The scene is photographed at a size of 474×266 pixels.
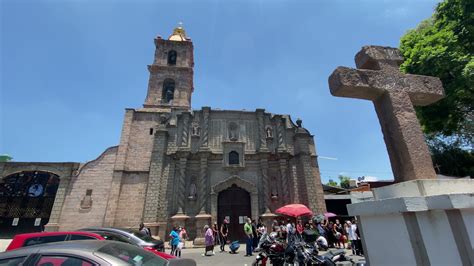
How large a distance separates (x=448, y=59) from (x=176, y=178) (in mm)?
16138

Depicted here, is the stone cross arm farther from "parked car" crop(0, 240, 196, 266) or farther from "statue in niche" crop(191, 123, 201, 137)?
"statue in niche" crop(191, 123, 201, 137)

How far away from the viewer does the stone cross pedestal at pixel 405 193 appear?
7.02ft

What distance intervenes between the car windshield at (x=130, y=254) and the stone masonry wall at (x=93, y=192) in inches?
612

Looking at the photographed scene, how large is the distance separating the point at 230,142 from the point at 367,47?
14774mm

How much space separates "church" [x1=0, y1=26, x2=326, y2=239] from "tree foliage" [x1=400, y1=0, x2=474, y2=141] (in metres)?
9.18

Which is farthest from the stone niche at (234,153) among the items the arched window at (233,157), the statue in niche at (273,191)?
the statue in niche at (273,191)

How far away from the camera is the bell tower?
22422 millimetres

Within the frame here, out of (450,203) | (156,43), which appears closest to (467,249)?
(450,203)

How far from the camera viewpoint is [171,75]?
23.7m

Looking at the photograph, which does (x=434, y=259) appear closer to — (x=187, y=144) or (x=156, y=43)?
(x=187, y=144)

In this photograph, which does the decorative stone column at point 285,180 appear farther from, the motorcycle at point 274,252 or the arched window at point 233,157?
the motorcycle at point 274,252

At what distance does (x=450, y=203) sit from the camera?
2068 millimetres

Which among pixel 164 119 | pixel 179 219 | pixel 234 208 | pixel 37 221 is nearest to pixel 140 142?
pixel 164 119

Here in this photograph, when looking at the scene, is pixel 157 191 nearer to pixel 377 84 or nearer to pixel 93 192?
pixel 93 192
